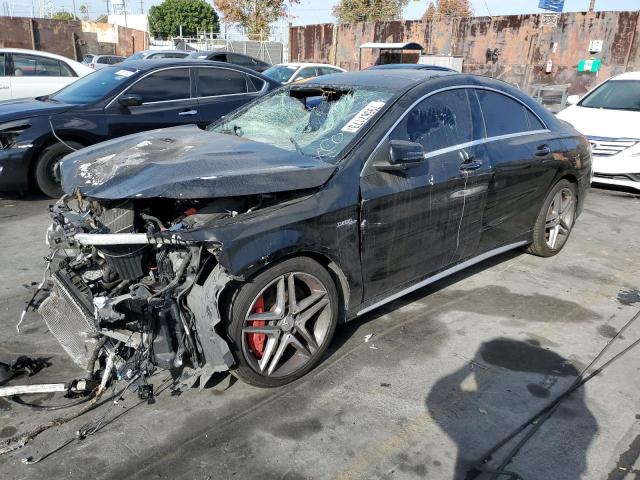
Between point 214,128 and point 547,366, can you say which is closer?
point 547,366

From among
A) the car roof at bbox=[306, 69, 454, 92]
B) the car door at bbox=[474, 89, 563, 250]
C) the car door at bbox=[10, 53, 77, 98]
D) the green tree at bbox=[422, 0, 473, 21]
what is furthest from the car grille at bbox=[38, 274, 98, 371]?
the green tree at bbox=[422, 0, 473, 21]

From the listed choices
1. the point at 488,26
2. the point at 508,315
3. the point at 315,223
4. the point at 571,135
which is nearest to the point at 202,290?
the point at 315,223

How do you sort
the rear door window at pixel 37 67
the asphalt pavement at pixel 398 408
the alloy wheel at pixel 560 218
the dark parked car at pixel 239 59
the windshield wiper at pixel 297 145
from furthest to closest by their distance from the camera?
the dark parked car at pixel 239 59 < the rear door window at pixel 37 67 < the alloy wheel at pixel 560 218 < the windshield wiper at pixel 297 145 < the asphalt pavement at pixel 398 408

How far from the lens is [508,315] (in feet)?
13.2

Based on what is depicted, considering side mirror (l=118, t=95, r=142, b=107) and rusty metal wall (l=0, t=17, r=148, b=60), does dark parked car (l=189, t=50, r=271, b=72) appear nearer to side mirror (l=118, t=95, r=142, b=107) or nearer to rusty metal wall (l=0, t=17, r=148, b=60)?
side mirror (l=118, t=95, r=142, b=107)

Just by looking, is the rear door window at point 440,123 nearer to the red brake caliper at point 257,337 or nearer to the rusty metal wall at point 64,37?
the red brake caliper at point 257,337

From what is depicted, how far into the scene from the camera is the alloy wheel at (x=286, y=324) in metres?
2.86

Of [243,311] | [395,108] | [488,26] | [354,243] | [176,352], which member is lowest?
[176,352]

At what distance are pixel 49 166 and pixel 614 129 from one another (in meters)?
7.65

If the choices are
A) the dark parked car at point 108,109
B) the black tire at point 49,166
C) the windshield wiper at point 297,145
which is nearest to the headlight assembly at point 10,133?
the dark parked car at point 108,109

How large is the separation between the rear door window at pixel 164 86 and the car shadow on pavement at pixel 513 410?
5528mm

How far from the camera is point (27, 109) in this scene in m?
6.38

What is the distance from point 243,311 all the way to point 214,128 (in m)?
2.01

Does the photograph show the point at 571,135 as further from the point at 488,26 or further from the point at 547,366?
the point at 488,26
